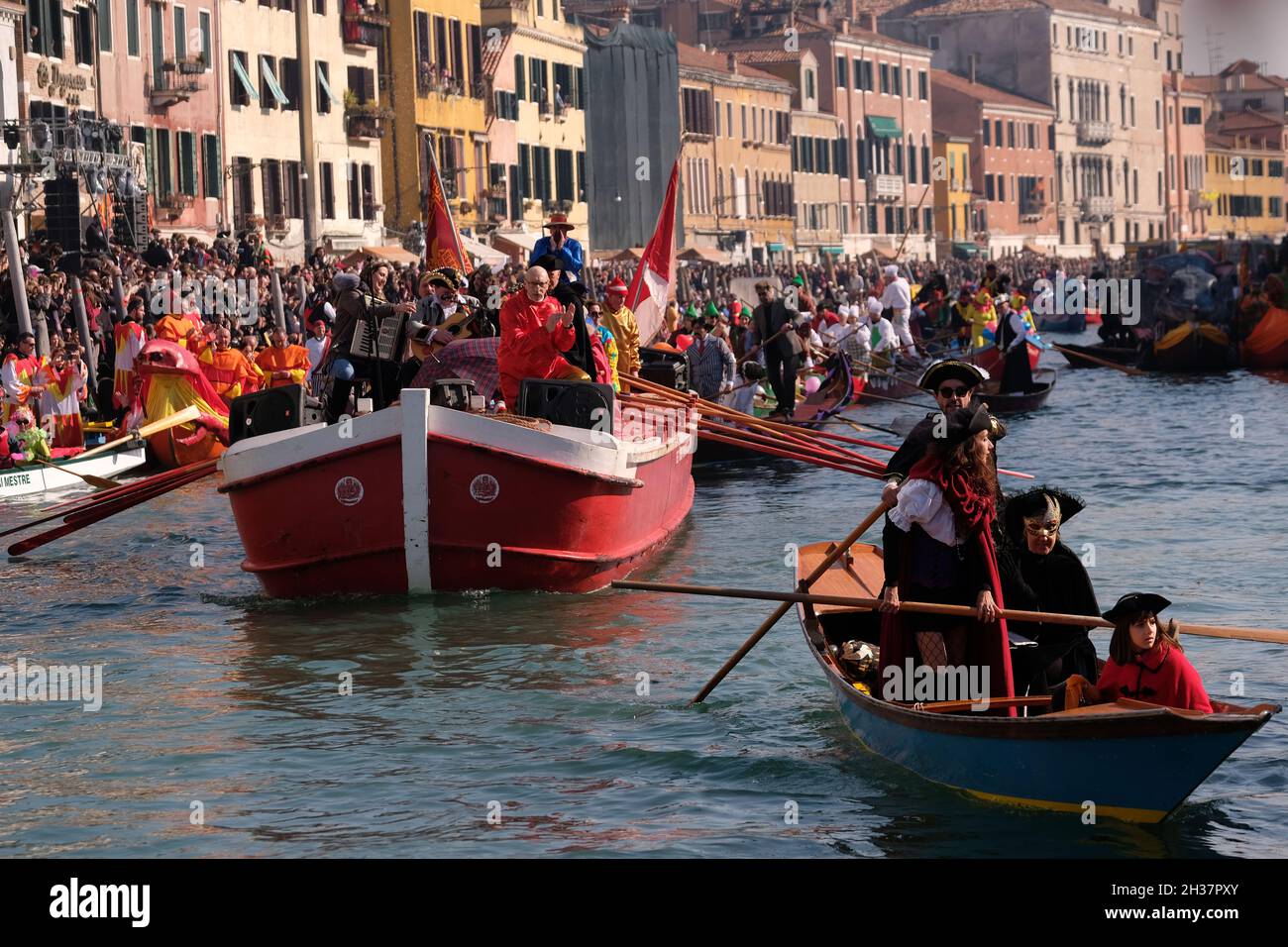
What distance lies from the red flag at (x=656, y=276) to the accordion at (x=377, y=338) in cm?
841

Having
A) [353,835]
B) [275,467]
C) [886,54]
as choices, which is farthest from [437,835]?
[886,54]

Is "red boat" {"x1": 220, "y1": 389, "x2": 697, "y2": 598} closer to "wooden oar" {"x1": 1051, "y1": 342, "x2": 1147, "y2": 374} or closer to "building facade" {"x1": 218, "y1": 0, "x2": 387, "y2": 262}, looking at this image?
"building facade" {"x1": 218, "y1": 0, "x2": 387, "y2": 262}

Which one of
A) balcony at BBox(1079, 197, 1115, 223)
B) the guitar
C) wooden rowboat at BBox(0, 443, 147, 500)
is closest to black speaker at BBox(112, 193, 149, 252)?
wooden rowboat at BBox(0, 443, 147, 500)

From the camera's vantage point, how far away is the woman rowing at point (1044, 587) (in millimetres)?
→ 10445

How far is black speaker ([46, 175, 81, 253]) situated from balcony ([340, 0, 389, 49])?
2324cm

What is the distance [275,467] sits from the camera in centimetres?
1480

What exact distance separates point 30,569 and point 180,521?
3.38 meters

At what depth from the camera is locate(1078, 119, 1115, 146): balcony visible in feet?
393

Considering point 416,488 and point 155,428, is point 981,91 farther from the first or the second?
point 416,488

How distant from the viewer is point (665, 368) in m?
24.1

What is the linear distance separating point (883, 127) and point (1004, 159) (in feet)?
54.3

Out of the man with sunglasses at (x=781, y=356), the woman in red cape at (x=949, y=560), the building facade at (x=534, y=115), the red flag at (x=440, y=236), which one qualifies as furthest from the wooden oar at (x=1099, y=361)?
the woman in red cape at (x=949, y=560)

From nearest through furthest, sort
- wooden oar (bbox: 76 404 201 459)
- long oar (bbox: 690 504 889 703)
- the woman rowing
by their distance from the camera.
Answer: the woman rowing → long oar (bbox: 690 504 889 703) → wooden oar (bbox: 76 404 201 459)

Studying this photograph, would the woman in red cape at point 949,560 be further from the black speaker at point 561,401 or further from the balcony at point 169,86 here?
the balcony at point 169,86
